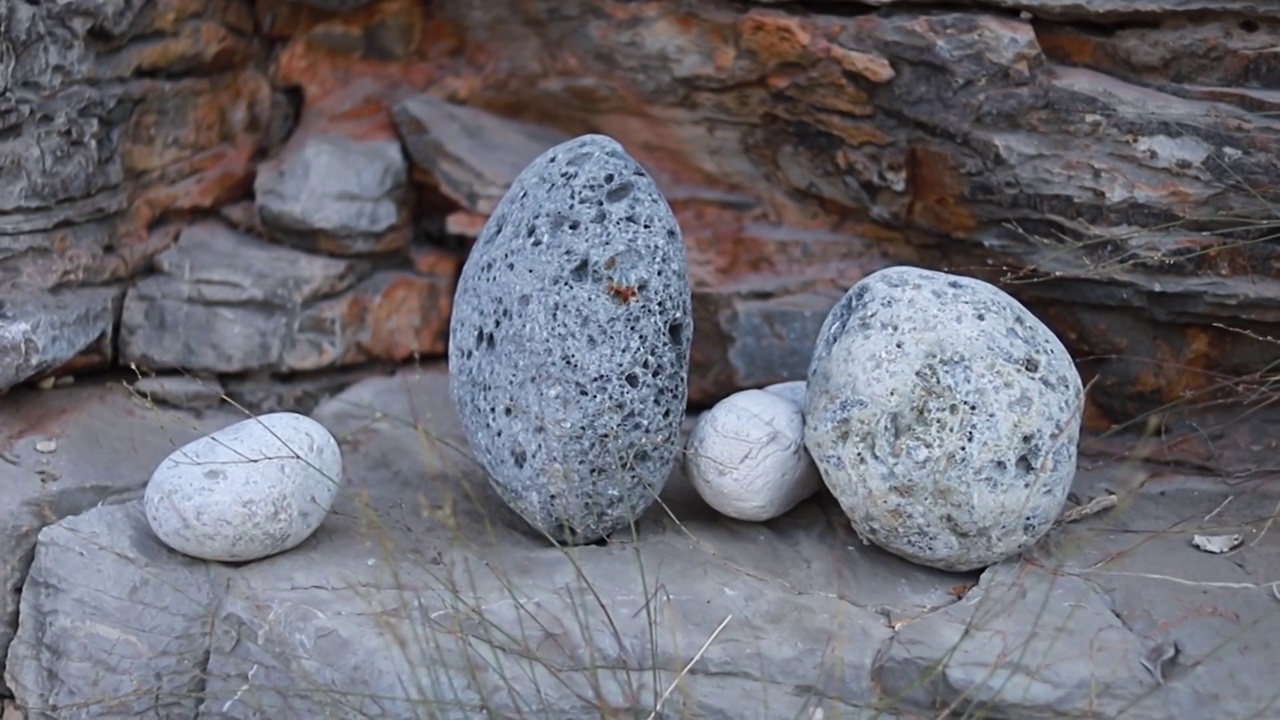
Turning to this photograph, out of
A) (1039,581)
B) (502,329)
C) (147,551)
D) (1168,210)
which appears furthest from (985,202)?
(147,551)

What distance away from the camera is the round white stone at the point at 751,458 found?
3.06 meters

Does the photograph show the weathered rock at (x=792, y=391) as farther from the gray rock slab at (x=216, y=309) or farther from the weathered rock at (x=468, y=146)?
the gray rock slab at (x=216, y=309)

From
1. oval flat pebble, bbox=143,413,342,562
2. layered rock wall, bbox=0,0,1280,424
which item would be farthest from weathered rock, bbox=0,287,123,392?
oval flat pebble, bbox=143,413,342,562

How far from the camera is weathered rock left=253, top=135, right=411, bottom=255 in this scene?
3.88 m

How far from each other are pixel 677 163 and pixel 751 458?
127 centimetres

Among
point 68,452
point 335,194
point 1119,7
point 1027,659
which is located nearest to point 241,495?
point 68,452

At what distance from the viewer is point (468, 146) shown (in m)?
4.01

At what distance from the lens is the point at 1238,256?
3.30 metres

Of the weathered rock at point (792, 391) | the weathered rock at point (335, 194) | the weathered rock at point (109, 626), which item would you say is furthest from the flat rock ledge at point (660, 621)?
the weathered rock at point (335, 194)

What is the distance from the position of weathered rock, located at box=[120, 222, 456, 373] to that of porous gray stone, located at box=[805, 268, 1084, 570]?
1.56 metres

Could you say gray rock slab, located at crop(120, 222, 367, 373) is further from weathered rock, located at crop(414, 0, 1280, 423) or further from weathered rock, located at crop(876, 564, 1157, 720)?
weathered rock, located at crop(876, 564, 1157, 720)

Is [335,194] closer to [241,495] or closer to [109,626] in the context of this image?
[241,495]

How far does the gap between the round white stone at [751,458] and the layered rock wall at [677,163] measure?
2.34 ft

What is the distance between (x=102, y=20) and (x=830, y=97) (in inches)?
75.5
